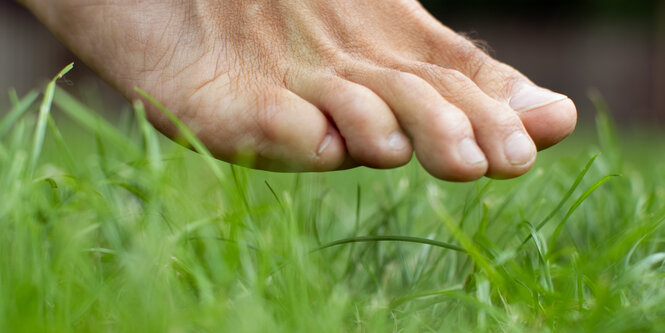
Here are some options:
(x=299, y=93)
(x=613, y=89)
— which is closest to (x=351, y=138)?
(x=299, y=93)

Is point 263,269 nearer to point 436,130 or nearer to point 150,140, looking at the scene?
point 436,130

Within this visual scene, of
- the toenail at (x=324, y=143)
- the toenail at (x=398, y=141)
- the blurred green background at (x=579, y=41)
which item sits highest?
the toenail at (x=398, y=141)

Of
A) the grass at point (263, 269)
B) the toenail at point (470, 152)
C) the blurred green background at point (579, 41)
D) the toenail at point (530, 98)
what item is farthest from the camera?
the blurred green background at point (579, 41)

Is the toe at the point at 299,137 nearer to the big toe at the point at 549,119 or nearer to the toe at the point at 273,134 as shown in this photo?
the toe at the point at 273,134

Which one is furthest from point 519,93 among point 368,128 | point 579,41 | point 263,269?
point 579,41

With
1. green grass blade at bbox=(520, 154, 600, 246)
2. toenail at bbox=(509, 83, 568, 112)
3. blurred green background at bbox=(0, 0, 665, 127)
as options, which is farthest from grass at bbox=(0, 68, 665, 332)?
blurred green background at bbox=(0, 0, 665, 127)

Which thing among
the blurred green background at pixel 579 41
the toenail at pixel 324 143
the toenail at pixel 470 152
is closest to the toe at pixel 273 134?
the toenail at pixel 324 143

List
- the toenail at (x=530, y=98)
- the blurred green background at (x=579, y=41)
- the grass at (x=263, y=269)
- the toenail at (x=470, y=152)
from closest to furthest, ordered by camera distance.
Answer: the grass at (x=263, y=269)
the toenail at (x=470, y=152)
the toenail at (x=530, y=98)
the blurred green background at (x=579, y=41)
